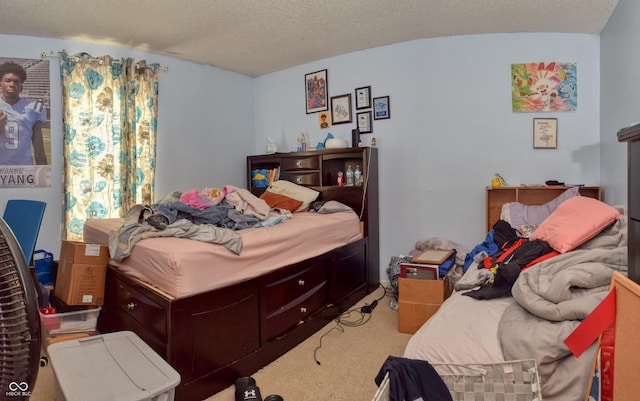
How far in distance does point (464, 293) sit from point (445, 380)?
0.69m

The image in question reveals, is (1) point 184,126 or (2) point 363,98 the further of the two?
(1) point 184,126

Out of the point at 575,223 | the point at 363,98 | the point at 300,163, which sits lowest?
the point at 575,223

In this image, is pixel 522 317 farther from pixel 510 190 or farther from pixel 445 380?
pixel 510 190

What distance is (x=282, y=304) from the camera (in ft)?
7.44

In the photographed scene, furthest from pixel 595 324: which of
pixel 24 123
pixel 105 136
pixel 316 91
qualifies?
pixel 24 123

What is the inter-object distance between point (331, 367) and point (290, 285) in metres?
0.56

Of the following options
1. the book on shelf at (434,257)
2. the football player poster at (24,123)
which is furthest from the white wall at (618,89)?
the football player poster at (24,123)

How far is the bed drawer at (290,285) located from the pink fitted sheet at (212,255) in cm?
8

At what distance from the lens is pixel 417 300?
2545 mm

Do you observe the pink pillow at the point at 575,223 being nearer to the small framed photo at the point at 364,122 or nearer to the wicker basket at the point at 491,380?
the wicker basket at the point at 491,380

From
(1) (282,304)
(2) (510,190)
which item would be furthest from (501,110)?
(1) (282,304)

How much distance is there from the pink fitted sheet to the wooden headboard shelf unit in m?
1.53

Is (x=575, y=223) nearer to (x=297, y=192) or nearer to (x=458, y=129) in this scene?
(x=458, y=129)

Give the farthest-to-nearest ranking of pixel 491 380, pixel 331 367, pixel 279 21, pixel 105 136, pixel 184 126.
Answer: pixel 184 126
pixel 105 136
pixel 279 21
pixel 331 367
pixel 491 380
